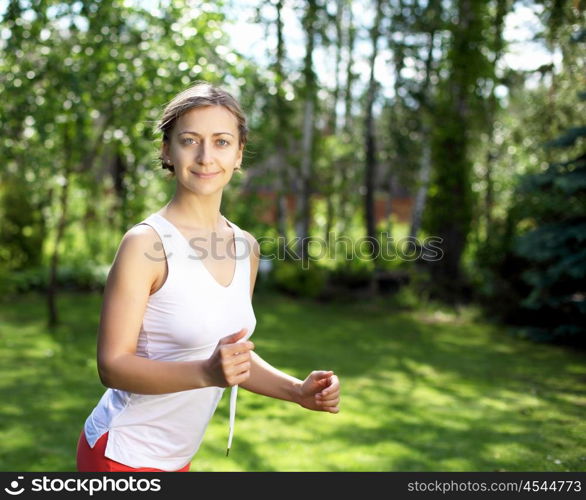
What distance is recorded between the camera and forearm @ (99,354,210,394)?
1771mm

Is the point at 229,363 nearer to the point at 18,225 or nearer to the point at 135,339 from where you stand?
the point at 135,339

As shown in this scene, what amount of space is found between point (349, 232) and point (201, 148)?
53.9 feet

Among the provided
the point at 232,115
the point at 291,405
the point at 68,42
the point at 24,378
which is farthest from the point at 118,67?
the point at 232,115

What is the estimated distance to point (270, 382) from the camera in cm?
218

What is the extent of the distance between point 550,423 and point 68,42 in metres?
6.18

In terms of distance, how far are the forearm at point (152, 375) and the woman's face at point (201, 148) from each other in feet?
1.67

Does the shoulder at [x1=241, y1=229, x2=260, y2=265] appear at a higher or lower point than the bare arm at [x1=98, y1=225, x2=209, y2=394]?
higher

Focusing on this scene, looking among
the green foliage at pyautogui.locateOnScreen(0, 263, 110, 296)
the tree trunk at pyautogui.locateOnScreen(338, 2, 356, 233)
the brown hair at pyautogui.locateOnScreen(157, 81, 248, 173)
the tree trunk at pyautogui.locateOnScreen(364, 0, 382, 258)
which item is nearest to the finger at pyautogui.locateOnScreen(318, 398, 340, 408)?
the brown hair at pyautogui.locateOnScreen(157, 81, 248, 173)

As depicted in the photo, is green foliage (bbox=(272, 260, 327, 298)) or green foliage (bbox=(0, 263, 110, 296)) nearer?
→ green foliage (bbox=(0, 263, 110, 296))

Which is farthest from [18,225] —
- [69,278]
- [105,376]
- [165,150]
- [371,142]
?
[105,376]

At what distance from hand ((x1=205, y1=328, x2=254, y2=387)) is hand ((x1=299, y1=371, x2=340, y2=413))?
0.36m

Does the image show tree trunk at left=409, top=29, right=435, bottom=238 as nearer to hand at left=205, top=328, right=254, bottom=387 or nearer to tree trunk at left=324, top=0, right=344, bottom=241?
tree trunk at left=324, top=0, right=344, bottom=241

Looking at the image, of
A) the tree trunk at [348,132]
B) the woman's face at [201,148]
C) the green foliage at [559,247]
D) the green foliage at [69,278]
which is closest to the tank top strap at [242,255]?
the woman's face at [201,148]
